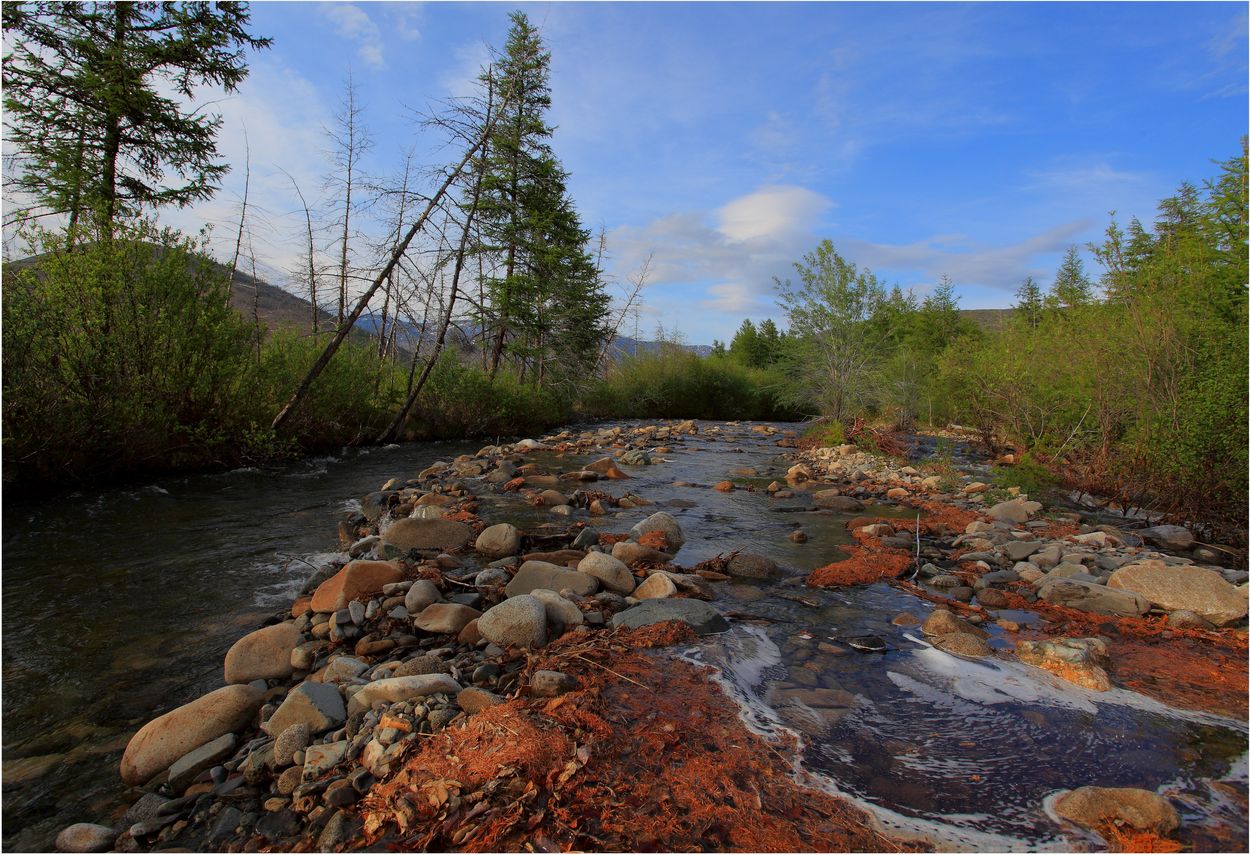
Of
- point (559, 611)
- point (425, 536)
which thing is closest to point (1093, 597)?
point (559, 611)

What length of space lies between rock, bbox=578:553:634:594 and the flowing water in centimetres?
87

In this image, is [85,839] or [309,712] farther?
[309,712]

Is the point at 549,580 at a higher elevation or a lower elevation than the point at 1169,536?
lower

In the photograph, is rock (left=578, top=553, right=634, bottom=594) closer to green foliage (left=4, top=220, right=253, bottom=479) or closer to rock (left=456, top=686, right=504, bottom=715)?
rock (left=456, top=686, right=504, bottom=715)

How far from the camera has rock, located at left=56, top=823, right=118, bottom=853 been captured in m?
2.17

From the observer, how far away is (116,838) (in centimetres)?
224

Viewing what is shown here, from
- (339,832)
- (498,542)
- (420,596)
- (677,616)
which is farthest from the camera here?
(498,542)

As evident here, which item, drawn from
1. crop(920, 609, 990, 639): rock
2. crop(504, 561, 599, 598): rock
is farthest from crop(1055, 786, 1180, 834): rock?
crop(504, 561, 599, 598): rock

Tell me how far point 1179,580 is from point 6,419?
41.9 ft

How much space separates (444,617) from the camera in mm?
4027

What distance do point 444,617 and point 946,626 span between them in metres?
3.79

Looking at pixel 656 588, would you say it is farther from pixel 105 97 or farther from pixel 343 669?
pixel 105 97

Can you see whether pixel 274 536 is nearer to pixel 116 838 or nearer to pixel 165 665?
pixel 165 665

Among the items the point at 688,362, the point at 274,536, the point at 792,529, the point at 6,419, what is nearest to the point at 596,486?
the point at 792,529
